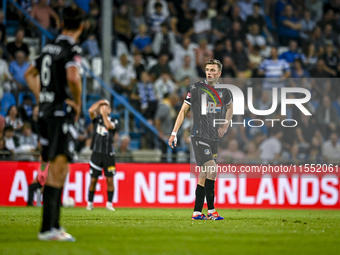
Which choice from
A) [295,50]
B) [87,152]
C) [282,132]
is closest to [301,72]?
[295,50]

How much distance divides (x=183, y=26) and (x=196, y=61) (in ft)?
5.53

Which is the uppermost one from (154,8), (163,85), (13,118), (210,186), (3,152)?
(154,8)

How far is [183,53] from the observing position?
16.4 m

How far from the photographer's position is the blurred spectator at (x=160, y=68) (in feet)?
51.1

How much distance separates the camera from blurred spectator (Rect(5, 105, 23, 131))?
1330cm

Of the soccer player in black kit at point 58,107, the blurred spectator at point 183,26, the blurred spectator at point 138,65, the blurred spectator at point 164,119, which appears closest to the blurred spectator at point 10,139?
the blurred spectator at point 164,119

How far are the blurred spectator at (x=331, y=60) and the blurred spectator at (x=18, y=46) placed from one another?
8851 millimetres

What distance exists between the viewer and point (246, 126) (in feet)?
47.2

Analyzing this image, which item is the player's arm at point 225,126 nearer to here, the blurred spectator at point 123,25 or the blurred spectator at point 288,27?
the blurred spectator at point 123,25

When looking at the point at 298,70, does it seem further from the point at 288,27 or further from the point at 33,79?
the point at 33,79

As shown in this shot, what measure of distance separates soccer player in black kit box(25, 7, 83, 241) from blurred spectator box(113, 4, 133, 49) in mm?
11062

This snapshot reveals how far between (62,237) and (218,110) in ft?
12.5

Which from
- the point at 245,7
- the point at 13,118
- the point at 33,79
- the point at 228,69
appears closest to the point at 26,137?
the point at 13,118

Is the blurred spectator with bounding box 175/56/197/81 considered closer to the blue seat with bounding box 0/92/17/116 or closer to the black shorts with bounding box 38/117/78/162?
the blue seat with bounding box 0/92/17/116
